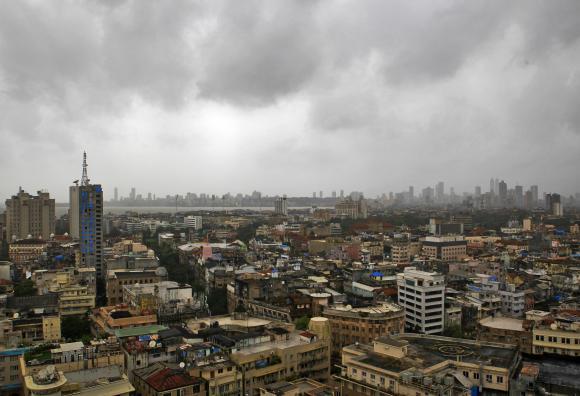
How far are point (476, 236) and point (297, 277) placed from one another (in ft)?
105

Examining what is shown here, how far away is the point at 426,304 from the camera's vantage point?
19.0 meters

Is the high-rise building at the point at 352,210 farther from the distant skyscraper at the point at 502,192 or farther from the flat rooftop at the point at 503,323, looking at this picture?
the flat rooftop at the point at 503,323

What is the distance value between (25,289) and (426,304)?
18430mm

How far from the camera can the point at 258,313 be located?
65.4 feet

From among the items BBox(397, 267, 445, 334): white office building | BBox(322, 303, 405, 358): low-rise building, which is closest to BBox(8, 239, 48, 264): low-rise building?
BBox(322, 303, 405, 358): low-rise building

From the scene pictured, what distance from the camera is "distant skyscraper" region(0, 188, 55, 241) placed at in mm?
50500

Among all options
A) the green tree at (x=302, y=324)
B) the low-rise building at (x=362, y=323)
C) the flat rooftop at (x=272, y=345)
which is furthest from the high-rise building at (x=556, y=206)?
the flat rooftop at (x=272, y=345)

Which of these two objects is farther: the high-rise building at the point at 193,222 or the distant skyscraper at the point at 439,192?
the distant skyscraper at the point at 439,192

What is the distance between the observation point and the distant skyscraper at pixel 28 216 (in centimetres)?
5050

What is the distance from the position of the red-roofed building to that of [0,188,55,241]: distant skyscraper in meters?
44.0

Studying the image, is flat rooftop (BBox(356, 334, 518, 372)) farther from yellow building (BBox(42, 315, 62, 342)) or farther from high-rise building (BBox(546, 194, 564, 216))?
high-rise building (BBox(546, 194, 564, 216))

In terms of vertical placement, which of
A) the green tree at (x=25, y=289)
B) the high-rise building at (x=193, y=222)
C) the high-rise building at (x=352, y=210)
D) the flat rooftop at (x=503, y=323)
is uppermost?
the high-rise building at (x=352, y=210)

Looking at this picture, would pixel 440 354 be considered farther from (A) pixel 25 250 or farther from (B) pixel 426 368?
(A) pixel 25 250

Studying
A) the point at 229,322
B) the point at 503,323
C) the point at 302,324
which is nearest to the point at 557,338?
the point at 503,323
